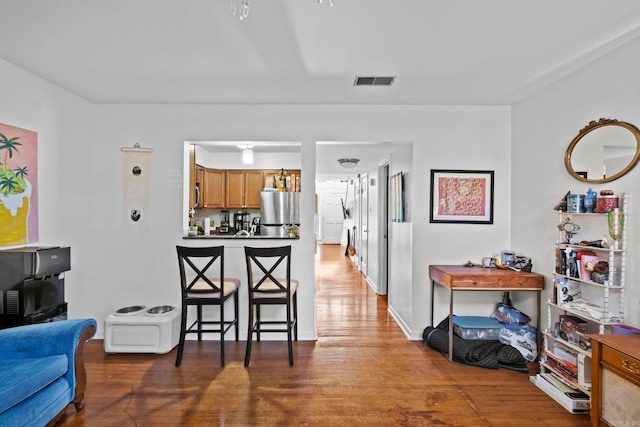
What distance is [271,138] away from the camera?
358cm

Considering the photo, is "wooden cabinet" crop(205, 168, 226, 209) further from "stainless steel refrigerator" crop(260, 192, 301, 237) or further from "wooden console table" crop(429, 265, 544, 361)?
"wooden console table" crop(429, 265, 544, 361)

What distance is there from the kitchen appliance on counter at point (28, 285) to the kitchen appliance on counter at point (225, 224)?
3.32 m

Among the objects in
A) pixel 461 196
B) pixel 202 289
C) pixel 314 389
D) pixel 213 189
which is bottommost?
pixel 314 389

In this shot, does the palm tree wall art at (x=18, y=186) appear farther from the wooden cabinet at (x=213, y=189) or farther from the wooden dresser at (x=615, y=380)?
the wooden dresser at (x=615, y=380)

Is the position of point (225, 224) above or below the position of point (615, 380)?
above

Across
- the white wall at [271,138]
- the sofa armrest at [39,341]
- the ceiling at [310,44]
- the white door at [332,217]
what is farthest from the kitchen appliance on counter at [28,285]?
the white door at [332,217]

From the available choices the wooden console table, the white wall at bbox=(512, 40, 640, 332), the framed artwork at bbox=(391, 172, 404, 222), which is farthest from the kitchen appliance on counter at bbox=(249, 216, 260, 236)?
the white wall at bbox=(512, 40, 640, 332)

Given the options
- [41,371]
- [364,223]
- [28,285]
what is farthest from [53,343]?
[364,223]

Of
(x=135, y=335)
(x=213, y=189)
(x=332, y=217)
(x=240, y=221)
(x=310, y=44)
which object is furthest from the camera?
(x=332, y=217)

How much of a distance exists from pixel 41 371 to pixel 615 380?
3.34 m

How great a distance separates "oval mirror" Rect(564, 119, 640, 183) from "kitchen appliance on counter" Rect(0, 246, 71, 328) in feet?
13.9

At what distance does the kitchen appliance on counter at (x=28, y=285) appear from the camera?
2.42 meters

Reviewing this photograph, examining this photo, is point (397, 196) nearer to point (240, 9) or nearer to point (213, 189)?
point (240, 9)

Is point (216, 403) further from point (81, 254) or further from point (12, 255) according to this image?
point (81, 254)
